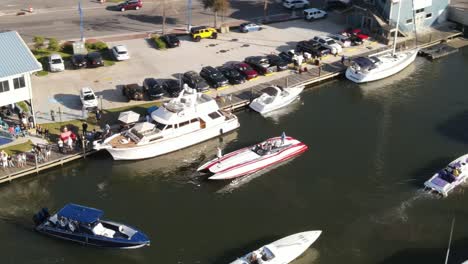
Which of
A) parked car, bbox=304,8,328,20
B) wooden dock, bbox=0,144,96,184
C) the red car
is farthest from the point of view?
Result: parked car, bbox=304,8,328,20

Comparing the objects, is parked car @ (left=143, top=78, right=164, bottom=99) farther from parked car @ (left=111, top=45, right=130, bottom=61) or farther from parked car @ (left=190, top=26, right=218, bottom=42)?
parked car @ (left=190, top=26, right=218, bottom=42)

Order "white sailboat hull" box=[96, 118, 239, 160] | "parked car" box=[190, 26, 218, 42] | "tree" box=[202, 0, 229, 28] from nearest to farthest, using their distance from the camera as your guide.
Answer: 1. "white sailboat hull" box=[96, 118, 239, 160]
2. "parked car" box=[190, 26, 218, 42]
3. "tree" box=[202, 0, 229, 28]

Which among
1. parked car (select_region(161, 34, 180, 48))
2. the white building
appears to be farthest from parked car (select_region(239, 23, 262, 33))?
the white building

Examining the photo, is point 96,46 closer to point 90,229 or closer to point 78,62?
point 78,62

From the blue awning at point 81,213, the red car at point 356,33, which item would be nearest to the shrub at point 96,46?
the red car at point 356,33

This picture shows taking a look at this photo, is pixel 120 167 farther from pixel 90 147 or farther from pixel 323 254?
pixel 323 254

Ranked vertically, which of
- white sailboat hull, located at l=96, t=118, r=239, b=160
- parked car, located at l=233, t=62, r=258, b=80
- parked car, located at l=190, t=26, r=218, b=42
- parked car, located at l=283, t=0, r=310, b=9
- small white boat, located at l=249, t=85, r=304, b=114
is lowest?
white sailboat hull, located at l=96, t=118, r=239, b=160

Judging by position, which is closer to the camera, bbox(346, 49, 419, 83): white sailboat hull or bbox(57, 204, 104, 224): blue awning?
bbox(57, 204, 104, 224): blue awning
